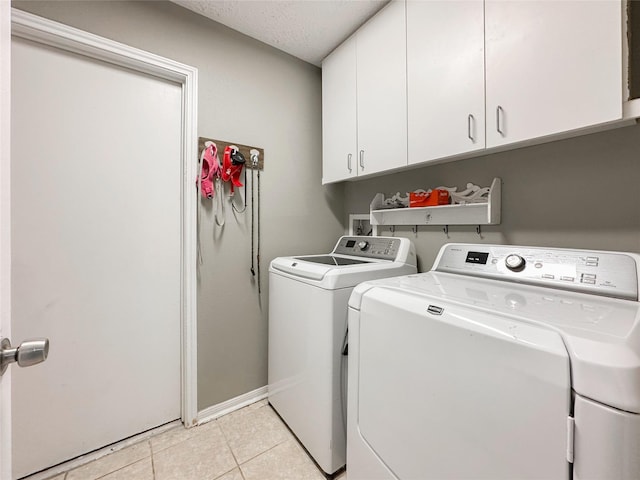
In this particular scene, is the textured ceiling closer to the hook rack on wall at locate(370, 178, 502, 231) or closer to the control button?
the hook rack on wall at locate(370, 178, 502, 231)

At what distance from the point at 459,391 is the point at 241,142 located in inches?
69.3

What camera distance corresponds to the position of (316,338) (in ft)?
4.25

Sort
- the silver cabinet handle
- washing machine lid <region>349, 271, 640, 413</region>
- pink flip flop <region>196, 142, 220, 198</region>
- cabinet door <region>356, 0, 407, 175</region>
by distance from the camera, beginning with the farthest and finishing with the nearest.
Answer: pink flip flop <region>196, 142, 220, 198</region>, cabinet door <region>356, 0, 407, 175</region>, the silver cabinet handle, washing machine lid <region>349, 271, 640, 413</region>

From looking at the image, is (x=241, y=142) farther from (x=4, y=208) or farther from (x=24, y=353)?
(x=24, y=353)

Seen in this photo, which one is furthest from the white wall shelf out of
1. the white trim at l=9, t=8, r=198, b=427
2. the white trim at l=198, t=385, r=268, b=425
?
the white trim at l=198, t=385, r=268, b=425

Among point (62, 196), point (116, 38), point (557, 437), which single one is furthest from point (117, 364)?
point (557, 437)

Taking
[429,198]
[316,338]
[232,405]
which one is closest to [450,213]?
[429,198]

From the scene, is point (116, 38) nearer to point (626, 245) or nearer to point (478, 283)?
point (478, 283)

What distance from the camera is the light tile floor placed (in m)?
1.28

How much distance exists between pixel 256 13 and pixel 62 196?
1476 millimetres

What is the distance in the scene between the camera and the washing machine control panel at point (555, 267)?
0.87 meters

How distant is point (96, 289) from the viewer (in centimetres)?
141

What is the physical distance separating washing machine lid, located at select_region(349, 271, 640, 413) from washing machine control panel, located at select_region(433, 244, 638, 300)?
2.1 inches

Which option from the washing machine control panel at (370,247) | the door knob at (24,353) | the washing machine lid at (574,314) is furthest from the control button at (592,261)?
the door knob at (24,353)
